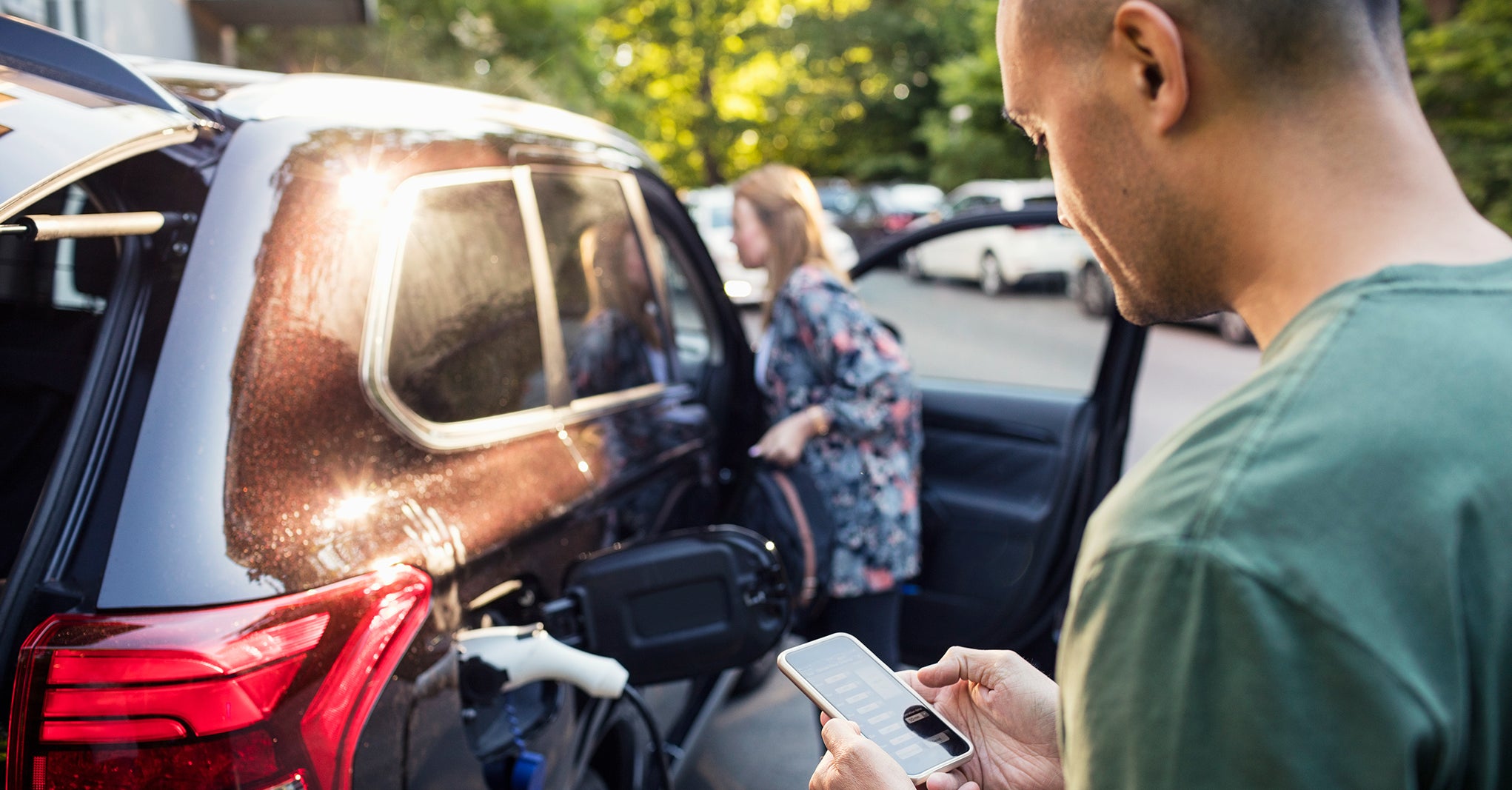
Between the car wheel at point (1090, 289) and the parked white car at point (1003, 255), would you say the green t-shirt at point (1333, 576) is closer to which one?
the parked white car at point (1003, 255)

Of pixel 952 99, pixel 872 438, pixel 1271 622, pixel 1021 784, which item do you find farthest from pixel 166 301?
pixel 952 99

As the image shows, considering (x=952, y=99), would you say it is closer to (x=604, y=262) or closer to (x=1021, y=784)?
(x=604, y=262)

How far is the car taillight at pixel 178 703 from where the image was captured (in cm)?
129

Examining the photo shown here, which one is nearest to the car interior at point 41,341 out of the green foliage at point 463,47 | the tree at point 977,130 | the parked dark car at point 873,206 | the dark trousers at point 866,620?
the dark trousers at point 866,620

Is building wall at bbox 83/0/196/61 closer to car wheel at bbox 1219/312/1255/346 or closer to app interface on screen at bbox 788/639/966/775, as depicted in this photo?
app interface on screen at bbox 788/639/966/775

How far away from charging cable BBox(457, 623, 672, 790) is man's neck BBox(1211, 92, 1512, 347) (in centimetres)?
134

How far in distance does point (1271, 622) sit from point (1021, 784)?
0.73 metres

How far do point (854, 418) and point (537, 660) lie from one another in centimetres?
134

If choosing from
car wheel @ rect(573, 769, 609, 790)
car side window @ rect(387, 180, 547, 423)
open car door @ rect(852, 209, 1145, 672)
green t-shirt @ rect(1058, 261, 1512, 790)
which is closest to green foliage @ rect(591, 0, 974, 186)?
open car door @ rect(852, 209, 1145, 672)

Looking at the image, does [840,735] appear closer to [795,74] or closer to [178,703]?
[178,703]

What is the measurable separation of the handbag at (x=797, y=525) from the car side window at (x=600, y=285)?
44 centimetres

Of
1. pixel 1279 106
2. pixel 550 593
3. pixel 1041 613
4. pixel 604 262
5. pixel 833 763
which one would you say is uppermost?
pixel 1279 106

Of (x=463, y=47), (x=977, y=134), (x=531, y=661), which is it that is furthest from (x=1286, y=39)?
(x=977, y=134)

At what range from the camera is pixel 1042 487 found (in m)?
3.40
